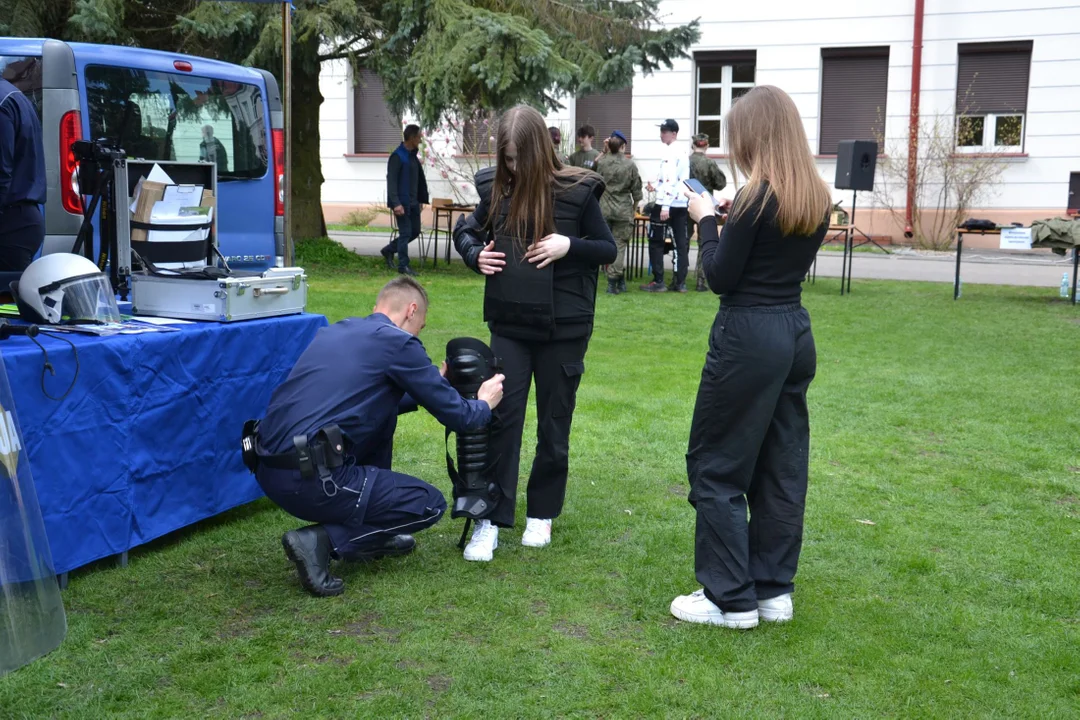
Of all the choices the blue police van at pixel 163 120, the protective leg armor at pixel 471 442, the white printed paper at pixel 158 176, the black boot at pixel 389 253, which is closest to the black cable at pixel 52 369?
the white printed paper at pixel 158 176

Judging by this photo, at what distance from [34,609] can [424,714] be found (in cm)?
119

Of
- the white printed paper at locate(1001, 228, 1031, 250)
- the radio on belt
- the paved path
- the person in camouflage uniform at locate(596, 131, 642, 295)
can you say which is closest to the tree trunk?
the paved path

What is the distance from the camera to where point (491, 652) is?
3.64 metres

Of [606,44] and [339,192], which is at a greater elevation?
[606,44]

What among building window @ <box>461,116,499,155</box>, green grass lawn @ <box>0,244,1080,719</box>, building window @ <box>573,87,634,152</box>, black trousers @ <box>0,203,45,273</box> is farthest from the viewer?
building window @ <box>573,87,634,152</box>

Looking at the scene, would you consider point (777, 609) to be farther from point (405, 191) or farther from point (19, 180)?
point (405, 191)

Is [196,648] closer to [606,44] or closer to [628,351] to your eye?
[628,351]

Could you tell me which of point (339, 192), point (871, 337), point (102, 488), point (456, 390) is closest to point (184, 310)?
point (102, 488)

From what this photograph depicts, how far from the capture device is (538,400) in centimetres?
466

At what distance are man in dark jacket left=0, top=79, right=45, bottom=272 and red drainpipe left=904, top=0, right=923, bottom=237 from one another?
18.9m

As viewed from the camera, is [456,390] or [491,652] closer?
[491,652]

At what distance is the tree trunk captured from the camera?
592 inches

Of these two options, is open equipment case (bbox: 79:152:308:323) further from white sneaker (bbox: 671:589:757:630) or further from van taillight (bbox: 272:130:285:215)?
van taillight (bbox: 272:130:285:215)

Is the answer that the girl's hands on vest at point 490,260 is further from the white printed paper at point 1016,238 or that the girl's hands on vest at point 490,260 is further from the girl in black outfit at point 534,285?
the white printed paper at point 1016,238
